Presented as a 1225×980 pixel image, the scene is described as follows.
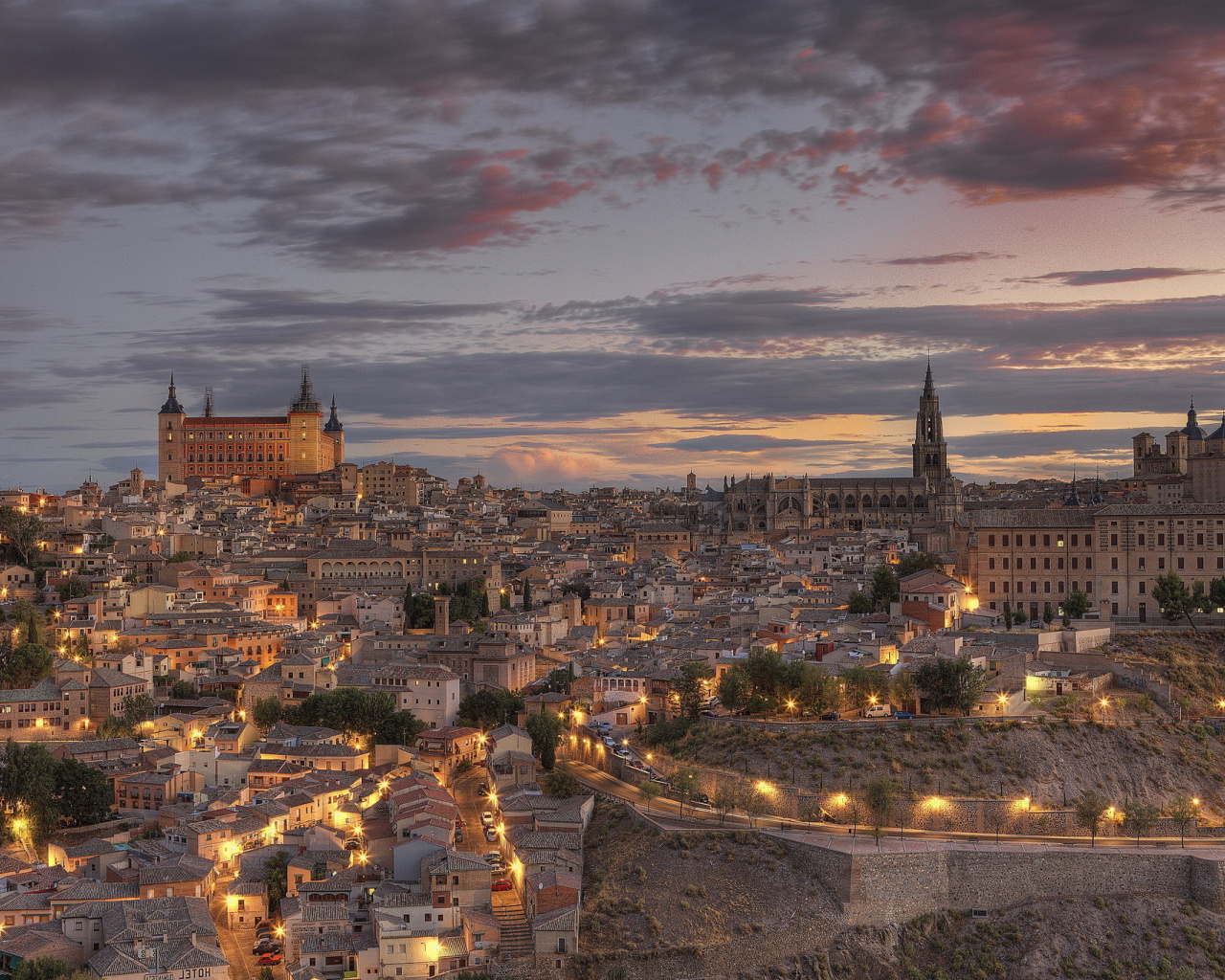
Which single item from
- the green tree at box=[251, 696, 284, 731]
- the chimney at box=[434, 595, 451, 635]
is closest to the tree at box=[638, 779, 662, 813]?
the green tree at box=[251, 696, 284, 731]

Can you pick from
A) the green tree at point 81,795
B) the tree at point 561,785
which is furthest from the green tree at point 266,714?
the tree at point 561,785

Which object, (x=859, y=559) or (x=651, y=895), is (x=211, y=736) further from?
(x=859, y=559)

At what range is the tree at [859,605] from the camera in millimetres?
→ 44562

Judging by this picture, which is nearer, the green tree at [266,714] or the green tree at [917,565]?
the green tree at [266,714]

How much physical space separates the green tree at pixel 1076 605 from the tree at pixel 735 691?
13760 mm

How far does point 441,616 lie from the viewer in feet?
153

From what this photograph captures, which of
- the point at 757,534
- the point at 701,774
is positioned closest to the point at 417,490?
the point at 757,534

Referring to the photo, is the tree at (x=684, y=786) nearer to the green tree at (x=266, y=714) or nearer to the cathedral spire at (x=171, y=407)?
the green tree at (x=266, y=714)

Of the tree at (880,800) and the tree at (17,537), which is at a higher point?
the tree at (17,537)

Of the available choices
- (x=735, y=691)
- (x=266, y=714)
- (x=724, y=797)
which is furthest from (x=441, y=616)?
(x=724, y=797)

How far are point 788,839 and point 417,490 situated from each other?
6887 centimetres

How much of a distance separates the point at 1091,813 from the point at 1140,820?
1.02 meters

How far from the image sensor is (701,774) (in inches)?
1211

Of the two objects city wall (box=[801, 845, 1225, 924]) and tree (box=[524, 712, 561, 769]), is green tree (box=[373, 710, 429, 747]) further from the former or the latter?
city wall (box=[801, 845, 1225, 924])
